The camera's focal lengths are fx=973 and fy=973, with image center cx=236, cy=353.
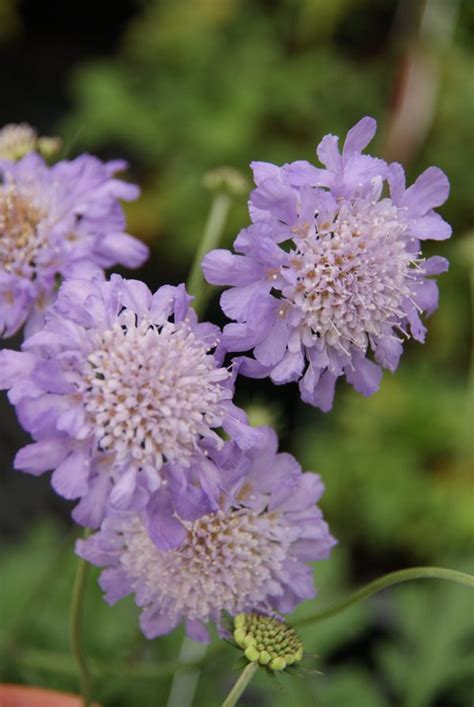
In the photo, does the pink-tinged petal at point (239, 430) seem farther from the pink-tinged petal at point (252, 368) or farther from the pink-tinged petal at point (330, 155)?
the pink-tinged petal at point (330, 155)

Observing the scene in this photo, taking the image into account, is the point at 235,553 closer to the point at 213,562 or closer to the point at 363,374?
the point at 213,562

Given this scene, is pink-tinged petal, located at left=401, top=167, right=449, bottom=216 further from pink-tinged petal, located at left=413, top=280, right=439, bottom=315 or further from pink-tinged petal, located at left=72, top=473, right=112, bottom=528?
pink-tinged petal, located at left=72, top=473, right=112, bottom=528

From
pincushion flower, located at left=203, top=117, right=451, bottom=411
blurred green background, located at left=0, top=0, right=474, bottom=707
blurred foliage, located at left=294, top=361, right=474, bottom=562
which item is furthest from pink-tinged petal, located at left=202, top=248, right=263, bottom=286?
blurred foliage, located at left=294, top=361, right=474, bottom=562

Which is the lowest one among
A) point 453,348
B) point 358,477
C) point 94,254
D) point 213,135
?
point 358,477

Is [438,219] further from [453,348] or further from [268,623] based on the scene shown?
[453,348]

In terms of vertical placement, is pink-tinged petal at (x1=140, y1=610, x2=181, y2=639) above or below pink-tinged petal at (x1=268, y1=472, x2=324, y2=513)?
below

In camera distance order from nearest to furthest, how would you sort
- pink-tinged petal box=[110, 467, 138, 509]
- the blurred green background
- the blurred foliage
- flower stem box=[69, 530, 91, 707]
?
pink-tinged petal box=[110, 467, 138, 509] < flower stem box=[69, 530, 91, 707] < the blurred green background < the blurred foliage

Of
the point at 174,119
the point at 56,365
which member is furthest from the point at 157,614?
the point at 174,119
